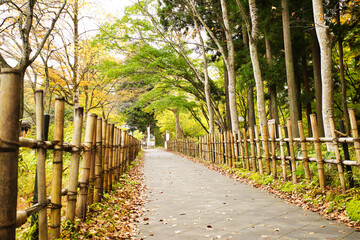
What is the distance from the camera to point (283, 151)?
680cm

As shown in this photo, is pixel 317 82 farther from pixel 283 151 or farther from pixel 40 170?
pixel 40 170

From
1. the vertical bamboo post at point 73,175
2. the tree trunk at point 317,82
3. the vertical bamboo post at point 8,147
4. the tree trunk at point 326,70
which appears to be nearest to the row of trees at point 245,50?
the tree trunk at point 317,82

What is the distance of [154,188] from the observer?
7574 mm

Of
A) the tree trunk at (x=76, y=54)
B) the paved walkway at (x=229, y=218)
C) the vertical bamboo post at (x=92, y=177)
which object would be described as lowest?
the paved walkway at (x=229, y=218)

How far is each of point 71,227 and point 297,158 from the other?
17.0ft

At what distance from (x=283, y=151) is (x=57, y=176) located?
556 cm

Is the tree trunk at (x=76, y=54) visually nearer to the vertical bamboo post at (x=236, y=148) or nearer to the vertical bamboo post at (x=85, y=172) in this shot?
the vertical bamboo post at (x=236, y=148)

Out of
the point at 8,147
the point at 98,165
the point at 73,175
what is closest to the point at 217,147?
the point at 98,165

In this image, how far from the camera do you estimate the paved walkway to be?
3.68 m

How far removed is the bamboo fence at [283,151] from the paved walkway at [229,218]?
103cm

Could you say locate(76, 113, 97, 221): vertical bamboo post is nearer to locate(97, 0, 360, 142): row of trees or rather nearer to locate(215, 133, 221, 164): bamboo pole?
locate(97, 0, 360, 142): row of trees

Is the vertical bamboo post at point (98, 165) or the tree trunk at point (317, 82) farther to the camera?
the tree trunk at point (317, 82)

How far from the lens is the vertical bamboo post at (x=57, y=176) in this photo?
114 inches

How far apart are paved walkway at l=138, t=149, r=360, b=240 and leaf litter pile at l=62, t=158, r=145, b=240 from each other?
0.74 feet
